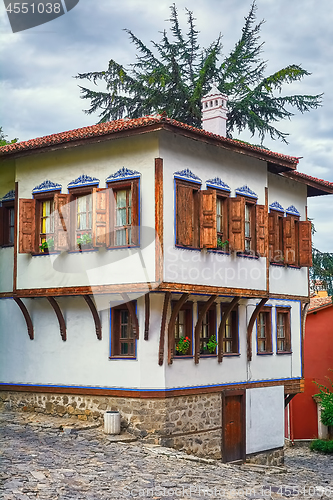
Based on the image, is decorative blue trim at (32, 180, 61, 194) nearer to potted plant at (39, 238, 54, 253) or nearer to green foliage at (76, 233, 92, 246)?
potted plant at (39, 238, 54, 253)

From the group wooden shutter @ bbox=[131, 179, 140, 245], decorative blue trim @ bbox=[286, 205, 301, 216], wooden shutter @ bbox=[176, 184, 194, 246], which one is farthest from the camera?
decorative blue trim @ bbox=[286, 205, 301, 216]

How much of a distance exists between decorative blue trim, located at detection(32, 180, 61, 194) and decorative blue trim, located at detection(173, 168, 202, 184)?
3012mm

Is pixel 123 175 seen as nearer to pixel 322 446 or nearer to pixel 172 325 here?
pixel 172 325

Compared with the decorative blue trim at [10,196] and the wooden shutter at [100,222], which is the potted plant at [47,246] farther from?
the decorative blue trim at [10,196]

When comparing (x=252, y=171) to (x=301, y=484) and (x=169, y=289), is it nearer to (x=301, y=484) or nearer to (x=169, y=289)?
(x=169, y=289)

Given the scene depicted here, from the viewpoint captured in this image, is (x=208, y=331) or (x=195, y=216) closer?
(x=195, y=216)

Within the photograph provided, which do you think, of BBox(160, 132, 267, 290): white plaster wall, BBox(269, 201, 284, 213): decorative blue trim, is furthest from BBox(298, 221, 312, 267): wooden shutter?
BBox(160, 132, 267, 290): white plaster wall

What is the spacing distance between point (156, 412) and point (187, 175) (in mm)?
5215

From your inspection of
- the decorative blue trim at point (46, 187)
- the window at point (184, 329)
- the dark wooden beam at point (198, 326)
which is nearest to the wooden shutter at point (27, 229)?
the decorative blue trim at point (46, 187)

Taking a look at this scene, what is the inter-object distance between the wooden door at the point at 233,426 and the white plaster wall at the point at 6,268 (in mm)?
6036

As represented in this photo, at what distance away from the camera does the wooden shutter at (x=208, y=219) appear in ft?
48.4

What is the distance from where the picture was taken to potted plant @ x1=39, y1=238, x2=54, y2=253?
50.8 feet

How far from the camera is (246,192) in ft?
54.7

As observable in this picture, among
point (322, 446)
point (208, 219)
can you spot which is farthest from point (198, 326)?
point (322, 446)
